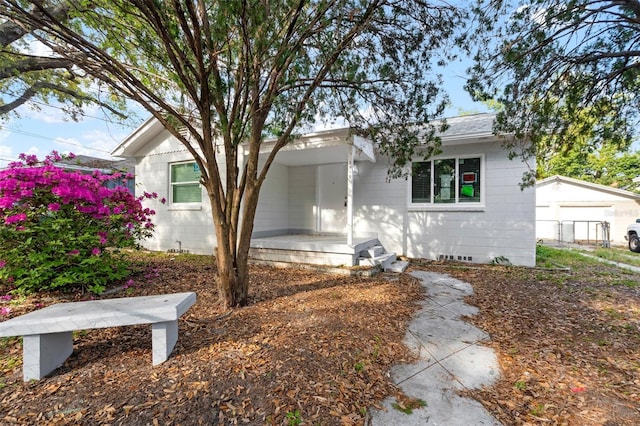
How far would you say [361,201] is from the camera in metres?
8.44

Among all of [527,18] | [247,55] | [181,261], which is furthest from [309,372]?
[181,261]

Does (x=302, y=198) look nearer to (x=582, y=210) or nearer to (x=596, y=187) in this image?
(x=582, y=210)

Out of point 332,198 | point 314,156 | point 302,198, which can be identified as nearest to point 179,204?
point 302,198

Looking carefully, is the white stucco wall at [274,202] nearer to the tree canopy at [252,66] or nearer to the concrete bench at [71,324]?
the tree canopy at [252,66]

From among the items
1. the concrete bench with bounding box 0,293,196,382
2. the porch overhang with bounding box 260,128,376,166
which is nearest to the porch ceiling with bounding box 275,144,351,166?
the porch overhang with bounding box 260,128,376,166

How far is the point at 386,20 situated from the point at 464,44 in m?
1.23

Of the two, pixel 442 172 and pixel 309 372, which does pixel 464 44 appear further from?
pixel 309 372

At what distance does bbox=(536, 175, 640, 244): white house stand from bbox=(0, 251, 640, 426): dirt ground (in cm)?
1381

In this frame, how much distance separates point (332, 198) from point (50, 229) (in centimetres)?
659

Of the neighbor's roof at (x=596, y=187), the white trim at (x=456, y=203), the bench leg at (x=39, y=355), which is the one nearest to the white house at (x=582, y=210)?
the neighbor's roof at (x=596, y=187)

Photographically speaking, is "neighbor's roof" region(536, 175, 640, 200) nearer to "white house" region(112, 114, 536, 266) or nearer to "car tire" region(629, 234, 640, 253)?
"car tire" region(629, 234, 640, 253)

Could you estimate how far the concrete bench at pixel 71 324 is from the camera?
7.22 feet

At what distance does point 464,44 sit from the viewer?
425 cm

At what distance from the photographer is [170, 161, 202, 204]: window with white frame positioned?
340 inches
